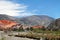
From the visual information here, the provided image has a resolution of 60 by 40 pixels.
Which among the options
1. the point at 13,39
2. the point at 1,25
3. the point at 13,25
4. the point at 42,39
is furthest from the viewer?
the point at 13,25

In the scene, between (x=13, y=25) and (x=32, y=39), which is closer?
(x=32, y=39)

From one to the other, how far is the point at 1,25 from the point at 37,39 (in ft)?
34.2

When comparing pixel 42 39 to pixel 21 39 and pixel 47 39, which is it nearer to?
pixel 47 39

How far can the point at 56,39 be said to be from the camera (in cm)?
1530

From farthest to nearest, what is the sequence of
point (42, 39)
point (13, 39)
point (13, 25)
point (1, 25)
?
point (13, 25) → point (1, 25) → point (13, 39) → point (42, 39)

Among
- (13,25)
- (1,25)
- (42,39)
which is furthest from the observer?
(13,25)

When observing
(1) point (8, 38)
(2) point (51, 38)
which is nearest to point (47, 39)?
(2) point (51, 38)

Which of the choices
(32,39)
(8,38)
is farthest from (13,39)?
(32,39)

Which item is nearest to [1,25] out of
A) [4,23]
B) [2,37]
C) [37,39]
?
[4,23]

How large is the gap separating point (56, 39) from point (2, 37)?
3536 mm

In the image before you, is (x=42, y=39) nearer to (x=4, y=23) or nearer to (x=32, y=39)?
(x=32, y=39)

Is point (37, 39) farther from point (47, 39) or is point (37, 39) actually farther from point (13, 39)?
point (13, 39)

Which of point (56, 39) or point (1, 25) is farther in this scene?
point (1, 25)

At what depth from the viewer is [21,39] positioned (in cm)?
1579
